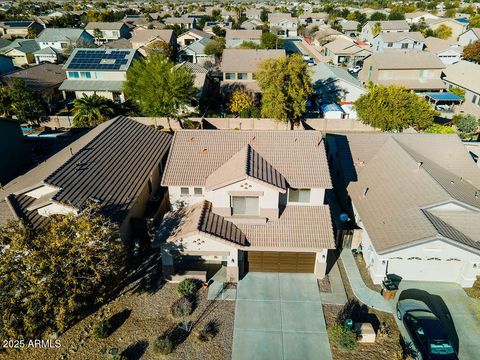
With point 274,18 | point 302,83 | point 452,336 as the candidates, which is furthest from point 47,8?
point 452,336

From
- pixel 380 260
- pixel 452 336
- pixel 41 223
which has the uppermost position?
pixel 41 223

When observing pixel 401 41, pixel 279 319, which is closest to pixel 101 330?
pixel 279 319

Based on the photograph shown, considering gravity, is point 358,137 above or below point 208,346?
above

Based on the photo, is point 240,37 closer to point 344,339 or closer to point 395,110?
point 395,110

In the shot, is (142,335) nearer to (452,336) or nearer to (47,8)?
(452,336)

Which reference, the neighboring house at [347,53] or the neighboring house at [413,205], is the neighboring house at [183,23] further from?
the neighboring house at [413,205]

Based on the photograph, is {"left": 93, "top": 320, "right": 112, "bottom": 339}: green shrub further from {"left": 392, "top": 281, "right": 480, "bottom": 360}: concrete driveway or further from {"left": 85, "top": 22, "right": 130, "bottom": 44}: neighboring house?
{"left": 85, "top": 22, "right": 130, "bottom": 44}: neighboring house
